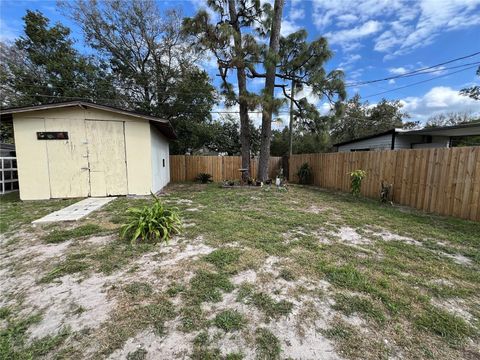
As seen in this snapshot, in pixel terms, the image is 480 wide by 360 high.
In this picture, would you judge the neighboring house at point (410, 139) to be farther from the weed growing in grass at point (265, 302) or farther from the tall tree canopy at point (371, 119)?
the weed growing in grass at point (265, 302)

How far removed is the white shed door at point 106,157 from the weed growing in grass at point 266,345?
6.37 m

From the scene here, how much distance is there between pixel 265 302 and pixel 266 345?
1.43ft

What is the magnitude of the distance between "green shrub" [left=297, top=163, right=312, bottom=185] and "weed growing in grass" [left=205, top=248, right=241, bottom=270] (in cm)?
847

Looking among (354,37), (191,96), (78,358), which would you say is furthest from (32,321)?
(191,96)

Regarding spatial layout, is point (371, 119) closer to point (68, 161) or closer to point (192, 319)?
point (68, 161)

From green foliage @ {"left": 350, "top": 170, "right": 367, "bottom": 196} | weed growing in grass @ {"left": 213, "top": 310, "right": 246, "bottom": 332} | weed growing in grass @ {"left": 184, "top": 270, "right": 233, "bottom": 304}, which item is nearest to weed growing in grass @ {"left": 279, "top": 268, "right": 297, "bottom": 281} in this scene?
weed growing in grass @ {"left": 184, "top": 270, "right": 233, "bottom": 304}

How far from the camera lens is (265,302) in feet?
6.25

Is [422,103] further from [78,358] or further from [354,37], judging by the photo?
[78,358]

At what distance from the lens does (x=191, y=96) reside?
14461 millimetres

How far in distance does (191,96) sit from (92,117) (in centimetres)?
893

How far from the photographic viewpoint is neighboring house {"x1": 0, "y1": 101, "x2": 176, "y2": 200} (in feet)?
20.2

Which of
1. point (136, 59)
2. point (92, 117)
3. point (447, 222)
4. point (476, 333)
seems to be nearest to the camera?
point (476, 333)

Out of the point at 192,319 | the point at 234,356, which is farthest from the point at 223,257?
the point at 234,356

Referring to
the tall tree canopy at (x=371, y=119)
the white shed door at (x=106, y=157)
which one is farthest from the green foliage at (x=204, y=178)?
the tall tree canopy at (x=371, y=119)
